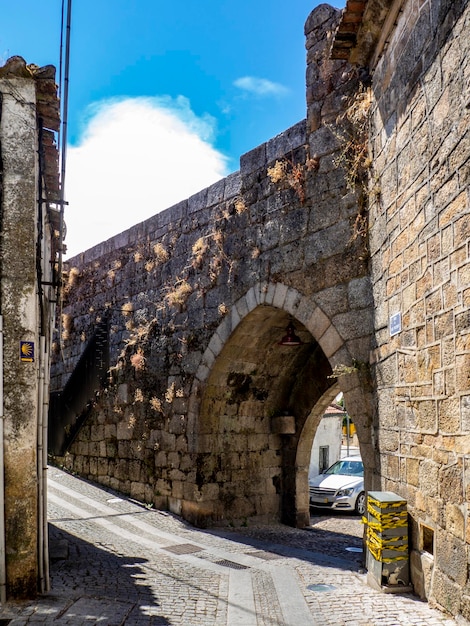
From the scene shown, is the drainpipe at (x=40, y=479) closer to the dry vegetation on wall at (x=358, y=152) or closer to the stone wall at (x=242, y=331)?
the stone wall at (x=242, y=331)

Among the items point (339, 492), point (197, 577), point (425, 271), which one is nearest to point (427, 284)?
point (425, 271)

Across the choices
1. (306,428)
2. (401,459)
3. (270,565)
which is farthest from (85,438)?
(401,459)

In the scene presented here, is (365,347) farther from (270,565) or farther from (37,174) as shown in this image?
(37,174)

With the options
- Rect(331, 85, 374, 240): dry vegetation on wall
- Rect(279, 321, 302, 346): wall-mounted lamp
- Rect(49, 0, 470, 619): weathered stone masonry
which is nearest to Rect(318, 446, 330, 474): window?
Rect(49, 0, 470, 619): weathered stone masonry

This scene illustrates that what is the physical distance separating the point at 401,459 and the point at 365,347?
129 cm

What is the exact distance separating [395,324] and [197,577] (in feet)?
9.46

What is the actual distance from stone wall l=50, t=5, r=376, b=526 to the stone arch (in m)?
0.02

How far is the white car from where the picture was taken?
1170 cm

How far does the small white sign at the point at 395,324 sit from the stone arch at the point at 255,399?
2.06m

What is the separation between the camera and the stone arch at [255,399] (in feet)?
26.7

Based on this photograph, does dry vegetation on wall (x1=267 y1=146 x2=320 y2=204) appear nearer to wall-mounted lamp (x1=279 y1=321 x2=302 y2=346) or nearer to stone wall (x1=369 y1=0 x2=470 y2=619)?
stone wall (x1=369 y1=0 x2=470 y2=619)

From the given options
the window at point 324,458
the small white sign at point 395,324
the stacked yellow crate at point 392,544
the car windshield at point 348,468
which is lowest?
the window at point 324,458

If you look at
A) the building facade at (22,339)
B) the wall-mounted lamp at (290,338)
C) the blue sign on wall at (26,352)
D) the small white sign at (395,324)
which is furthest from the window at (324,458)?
the blue sign on wall at (26,352)

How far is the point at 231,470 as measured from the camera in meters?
8.78
